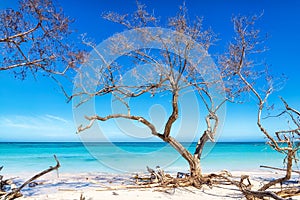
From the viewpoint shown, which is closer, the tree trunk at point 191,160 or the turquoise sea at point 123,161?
the tree trunk at point 191,160

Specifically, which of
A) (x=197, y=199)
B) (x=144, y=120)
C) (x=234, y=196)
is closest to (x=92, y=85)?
(x=144, y=120)

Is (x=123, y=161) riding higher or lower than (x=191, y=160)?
lower

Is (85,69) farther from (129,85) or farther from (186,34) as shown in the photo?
(186,34)

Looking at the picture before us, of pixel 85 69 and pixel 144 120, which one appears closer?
pixel 85 69

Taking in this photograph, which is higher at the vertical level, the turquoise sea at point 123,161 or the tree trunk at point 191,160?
the tree trunk at point 191,160

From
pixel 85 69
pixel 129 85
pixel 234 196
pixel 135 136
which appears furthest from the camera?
pixel 135 136

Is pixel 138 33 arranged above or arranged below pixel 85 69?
above

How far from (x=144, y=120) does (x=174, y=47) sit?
2379 millimetres

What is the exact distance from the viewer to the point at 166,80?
828 centimetres

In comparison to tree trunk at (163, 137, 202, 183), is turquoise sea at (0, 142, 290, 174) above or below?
below

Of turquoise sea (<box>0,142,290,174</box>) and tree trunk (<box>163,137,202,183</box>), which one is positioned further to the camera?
turquoise sea (<box>0,142,290,174</box>)

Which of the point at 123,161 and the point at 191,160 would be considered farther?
the point at 123,161

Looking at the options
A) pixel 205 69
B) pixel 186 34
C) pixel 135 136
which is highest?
pixel 186 34

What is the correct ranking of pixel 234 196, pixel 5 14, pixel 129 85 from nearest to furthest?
pixel 5 14 < pixel 234 196 < pixel 129 85
